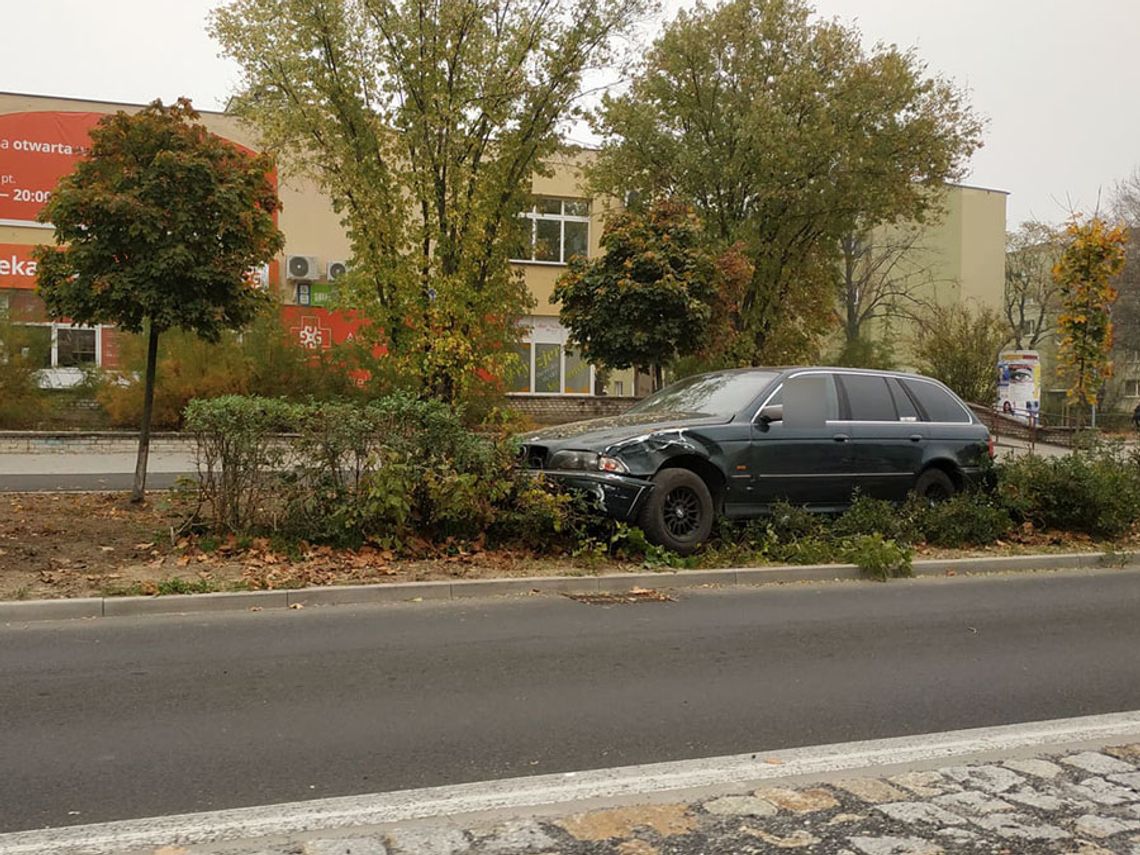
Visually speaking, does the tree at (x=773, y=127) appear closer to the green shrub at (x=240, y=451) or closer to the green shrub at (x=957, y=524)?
the green shrub at (x=957, y=524)

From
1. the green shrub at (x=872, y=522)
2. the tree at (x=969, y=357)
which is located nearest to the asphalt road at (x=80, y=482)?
the green shrub at (x=872, y=522)

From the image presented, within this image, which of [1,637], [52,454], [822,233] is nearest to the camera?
[1,637]

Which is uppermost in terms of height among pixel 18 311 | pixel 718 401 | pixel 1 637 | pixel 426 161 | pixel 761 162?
pixel 761 162

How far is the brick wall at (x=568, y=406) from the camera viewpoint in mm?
27531

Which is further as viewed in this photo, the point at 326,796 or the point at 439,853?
the point at 326,796

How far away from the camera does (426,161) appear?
1428 cm

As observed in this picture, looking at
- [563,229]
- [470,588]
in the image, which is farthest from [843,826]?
[563,229]

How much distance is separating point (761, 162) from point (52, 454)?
15506 mm

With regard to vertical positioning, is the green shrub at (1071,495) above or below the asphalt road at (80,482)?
above

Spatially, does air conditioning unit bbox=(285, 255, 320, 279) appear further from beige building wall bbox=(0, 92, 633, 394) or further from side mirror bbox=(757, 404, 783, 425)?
side mirror bbox=(757, 404, 783, 425)

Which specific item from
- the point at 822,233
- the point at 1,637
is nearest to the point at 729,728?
the point at 1,637

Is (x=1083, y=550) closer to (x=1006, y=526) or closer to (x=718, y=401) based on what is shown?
(x=1006, y=526)

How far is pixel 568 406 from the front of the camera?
93.2 feet

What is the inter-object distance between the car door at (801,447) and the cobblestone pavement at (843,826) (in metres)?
5.61
